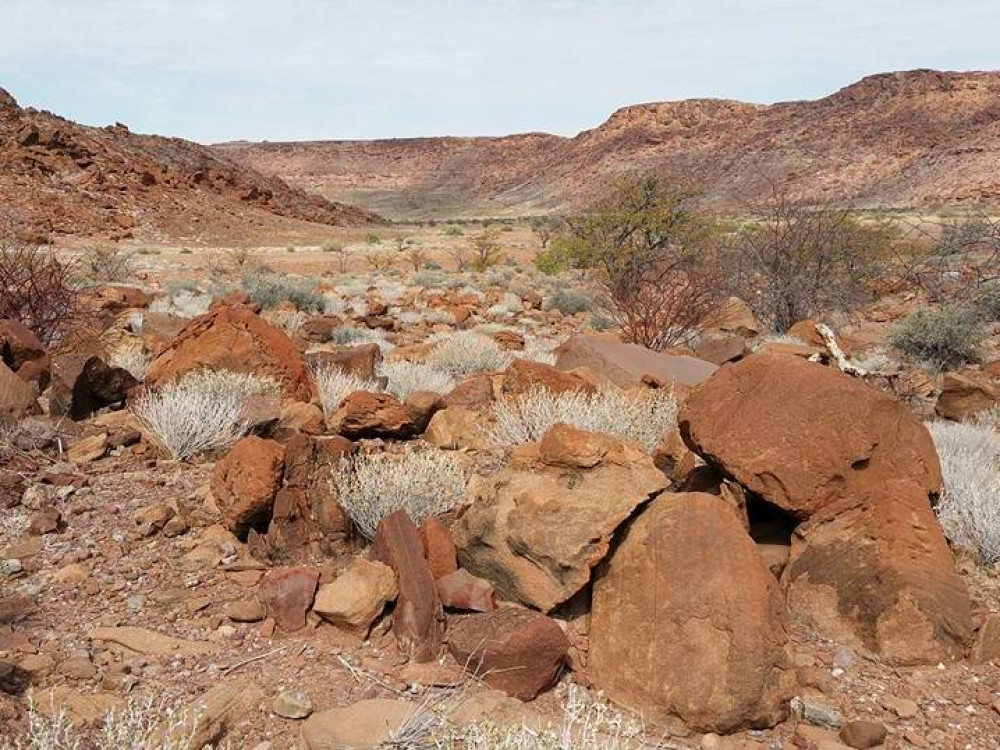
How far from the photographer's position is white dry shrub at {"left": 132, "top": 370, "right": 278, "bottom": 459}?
17.6ft

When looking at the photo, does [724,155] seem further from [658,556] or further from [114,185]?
[658,556]

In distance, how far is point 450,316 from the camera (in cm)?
1375

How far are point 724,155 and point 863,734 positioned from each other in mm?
83168

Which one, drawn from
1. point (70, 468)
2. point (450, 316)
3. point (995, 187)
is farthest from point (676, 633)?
point (995, 187)

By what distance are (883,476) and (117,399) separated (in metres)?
5.42

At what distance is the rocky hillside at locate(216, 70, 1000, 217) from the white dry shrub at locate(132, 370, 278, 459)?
126 feet

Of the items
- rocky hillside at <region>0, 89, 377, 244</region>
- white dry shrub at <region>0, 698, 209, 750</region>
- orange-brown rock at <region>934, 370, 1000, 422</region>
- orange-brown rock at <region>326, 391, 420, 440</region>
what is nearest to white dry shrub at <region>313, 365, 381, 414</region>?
orange-brown rock at <region>326, 391, 420, 440</region>

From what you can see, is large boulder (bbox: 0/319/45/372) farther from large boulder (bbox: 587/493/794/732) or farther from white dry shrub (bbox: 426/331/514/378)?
large boulder (bbox: 587/493/794/732)

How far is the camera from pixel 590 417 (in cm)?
534

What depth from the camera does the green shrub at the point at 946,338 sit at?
10.7 m

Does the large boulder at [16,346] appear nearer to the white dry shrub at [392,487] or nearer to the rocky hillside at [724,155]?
the white dry shrub at [392,487]

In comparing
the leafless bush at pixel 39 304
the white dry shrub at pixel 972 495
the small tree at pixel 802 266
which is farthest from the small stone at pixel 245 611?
the small tree at pixel 802 266

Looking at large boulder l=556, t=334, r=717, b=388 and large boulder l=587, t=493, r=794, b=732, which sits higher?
large boulder l=556, t=334, r=717, b=388

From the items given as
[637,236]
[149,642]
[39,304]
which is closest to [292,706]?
[149,642]
